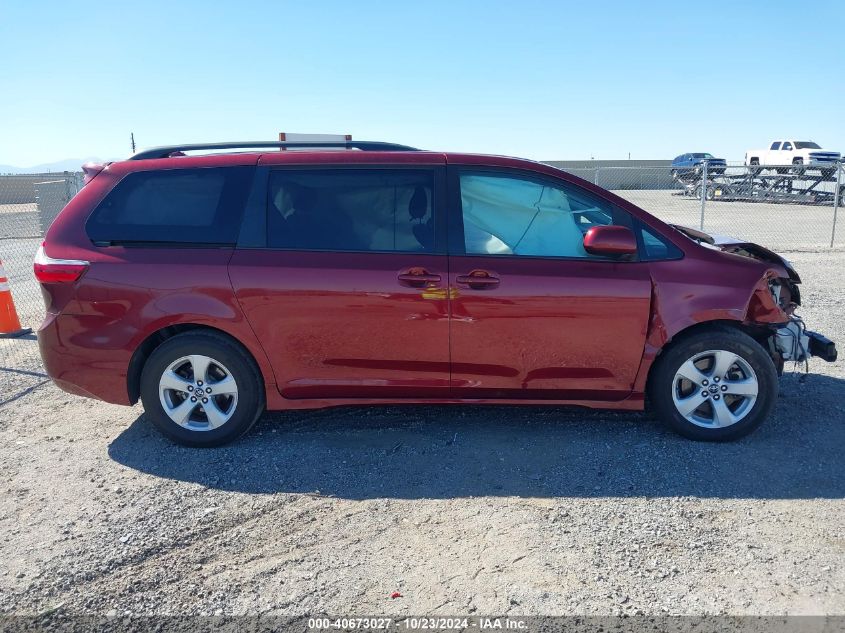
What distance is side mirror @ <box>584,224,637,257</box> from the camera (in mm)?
4039

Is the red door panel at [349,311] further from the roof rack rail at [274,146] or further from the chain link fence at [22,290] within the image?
the chain link fence at [22,290]

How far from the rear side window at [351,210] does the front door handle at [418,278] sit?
0.53ft

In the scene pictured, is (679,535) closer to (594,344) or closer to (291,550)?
(594,344)

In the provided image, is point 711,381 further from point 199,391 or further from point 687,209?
point 687,209

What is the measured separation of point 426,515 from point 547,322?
55.1 inches

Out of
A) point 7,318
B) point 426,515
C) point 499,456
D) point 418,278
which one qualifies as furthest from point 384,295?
point 7,318

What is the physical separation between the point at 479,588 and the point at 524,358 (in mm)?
1627

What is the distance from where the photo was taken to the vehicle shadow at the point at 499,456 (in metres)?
3.75

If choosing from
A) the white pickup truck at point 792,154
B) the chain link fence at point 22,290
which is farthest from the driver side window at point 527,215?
the white pickup truck at point 792,154

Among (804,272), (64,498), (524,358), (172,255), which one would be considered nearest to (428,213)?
(524,358)

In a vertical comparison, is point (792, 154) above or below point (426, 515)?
above

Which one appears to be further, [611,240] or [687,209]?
[687,209]

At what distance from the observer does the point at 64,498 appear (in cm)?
373

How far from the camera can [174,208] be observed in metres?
4.26
